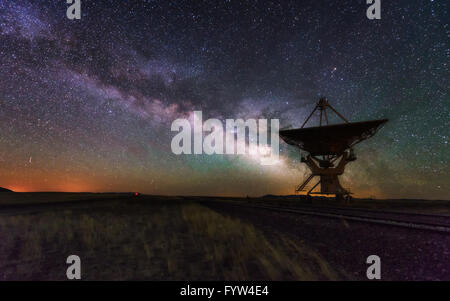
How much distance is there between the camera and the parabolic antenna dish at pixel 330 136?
18203 millimetres

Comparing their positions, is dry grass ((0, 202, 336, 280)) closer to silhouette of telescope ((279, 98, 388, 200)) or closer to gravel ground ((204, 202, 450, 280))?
gravel ground ((204, 202, 450, 280))

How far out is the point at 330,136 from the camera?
19922 millimetres

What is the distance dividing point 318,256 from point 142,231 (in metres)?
5.68

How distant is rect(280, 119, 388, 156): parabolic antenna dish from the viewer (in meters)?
18.2

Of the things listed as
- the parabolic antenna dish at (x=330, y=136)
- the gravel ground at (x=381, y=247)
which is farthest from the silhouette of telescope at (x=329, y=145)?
the gravel ground at (x=381, y=247)

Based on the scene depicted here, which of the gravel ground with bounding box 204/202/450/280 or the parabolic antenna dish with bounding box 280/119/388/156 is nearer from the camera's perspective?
the gravel ground with bounding box 204/202/450/280

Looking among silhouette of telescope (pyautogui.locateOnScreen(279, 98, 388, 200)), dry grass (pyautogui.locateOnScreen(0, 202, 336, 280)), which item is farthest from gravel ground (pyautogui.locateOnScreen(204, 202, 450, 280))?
silhouette of telescope (pyautogui.locateOnScreen(279, 98, 388, 200))

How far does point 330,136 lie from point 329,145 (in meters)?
1.05

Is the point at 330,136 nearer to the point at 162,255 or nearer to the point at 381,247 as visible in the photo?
the point at 381,247

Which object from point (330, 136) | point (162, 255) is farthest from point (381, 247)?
point (330, 136)

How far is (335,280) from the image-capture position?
3.22 meters

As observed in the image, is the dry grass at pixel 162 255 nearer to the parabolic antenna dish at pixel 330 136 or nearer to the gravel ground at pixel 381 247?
the gravel ground at pixel 381 247
